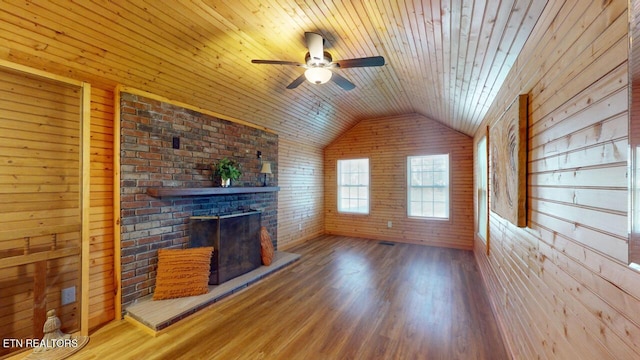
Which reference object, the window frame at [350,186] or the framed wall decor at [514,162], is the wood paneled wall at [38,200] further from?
the window frame at [350,186]

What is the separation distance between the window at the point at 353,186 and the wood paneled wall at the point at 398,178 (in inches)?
6.0

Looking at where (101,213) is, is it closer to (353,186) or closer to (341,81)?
(341,81)

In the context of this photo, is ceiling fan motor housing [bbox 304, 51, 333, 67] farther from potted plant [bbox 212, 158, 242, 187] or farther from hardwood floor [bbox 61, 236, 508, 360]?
hardwood floor [bbox 61, 236, 508, 360]

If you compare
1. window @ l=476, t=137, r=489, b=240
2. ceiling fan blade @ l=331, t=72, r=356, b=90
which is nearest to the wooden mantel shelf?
ceiling fan blade @ l=331, t=72, r=356, b=90

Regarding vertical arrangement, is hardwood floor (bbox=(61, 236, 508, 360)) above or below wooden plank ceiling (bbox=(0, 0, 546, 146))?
below

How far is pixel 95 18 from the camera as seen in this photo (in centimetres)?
187

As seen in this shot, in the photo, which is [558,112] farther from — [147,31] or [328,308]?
[147,31]

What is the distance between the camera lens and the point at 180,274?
2746mm

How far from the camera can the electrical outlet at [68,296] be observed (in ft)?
7.33

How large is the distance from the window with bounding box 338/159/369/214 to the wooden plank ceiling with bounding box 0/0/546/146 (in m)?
2.88

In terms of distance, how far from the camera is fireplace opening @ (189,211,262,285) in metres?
3.09

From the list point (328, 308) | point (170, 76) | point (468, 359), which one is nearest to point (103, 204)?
point (170, 76)

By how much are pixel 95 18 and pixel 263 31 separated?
1.32m

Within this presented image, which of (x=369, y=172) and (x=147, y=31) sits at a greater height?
(x=147, y=31)
